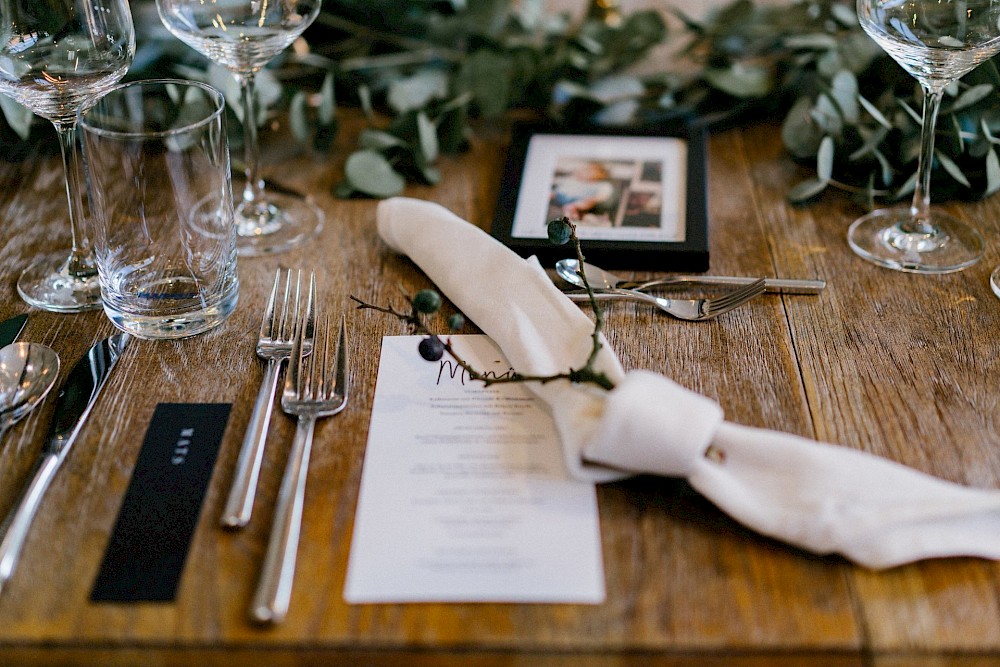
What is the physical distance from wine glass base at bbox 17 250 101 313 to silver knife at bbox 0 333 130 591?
85 mm

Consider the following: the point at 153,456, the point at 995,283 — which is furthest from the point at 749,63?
the point at 153,456

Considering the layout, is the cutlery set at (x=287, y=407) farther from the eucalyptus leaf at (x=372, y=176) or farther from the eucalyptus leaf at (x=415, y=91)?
the eucalyptus leaf at (x=415, y=91)

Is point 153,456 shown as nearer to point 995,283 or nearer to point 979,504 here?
point 979,504

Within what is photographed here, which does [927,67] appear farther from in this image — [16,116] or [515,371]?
[16,116]

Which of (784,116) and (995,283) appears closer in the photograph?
(995,283)

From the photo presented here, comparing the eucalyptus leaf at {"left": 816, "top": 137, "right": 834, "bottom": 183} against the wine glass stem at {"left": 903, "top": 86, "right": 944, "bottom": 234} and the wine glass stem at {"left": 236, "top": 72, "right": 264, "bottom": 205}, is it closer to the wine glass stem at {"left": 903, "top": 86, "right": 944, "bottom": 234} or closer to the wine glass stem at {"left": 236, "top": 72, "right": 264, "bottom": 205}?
the wine glass stem at {"left": 903, "top": 86, "right": 944, "bottom": 234}

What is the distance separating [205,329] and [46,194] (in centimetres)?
40

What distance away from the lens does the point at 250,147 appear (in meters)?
1.00

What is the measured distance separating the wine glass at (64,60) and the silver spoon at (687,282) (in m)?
0.46

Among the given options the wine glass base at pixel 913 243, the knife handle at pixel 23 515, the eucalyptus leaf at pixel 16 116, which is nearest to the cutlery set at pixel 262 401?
the knife handle at pixel 23 515

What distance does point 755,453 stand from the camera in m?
0.64

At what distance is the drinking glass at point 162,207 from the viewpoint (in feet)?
2.39

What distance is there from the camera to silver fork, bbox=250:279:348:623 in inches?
22.4

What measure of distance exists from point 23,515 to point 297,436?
19 cm
